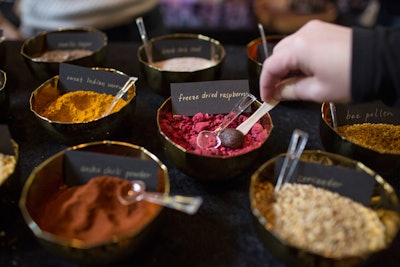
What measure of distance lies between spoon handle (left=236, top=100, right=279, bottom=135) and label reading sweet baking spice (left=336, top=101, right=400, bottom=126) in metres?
0.19

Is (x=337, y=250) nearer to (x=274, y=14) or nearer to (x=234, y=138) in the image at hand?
(x=234, y=138)

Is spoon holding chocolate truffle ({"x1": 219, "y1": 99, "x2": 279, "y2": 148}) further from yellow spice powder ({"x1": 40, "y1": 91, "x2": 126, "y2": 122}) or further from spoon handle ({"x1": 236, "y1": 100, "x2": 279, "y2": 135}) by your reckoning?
yellow spice powder ({"x1": 40, "y1": 91, "x2": 126, "y2": 122})

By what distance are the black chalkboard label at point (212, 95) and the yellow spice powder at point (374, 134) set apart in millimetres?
266

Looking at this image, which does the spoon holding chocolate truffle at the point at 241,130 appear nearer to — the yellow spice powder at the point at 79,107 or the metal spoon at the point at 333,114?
the metal spoon at the point at 333,114

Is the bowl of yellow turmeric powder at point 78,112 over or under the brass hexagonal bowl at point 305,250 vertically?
over

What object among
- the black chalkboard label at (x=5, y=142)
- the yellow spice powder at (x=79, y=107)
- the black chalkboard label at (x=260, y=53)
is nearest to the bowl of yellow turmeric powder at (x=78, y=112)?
the yellow spice powder at (x=79, y=107)

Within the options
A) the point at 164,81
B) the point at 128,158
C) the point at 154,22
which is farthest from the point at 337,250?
the point at 154,22

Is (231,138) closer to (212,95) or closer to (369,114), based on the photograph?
(212,95)

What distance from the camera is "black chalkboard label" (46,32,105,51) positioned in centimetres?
135

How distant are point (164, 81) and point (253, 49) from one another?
354 mm

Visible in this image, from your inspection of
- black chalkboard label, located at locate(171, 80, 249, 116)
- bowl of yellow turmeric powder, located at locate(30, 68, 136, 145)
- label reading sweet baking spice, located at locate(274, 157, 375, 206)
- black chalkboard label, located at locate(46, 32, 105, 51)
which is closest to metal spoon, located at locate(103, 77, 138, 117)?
bowl of yellow turmeric powder, located at locate(30, 68, 136, 145)

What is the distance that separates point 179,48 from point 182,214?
0.66 m

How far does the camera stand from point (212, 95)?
1056 mm

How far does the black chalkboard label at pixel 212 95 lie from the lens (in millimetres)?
1046
